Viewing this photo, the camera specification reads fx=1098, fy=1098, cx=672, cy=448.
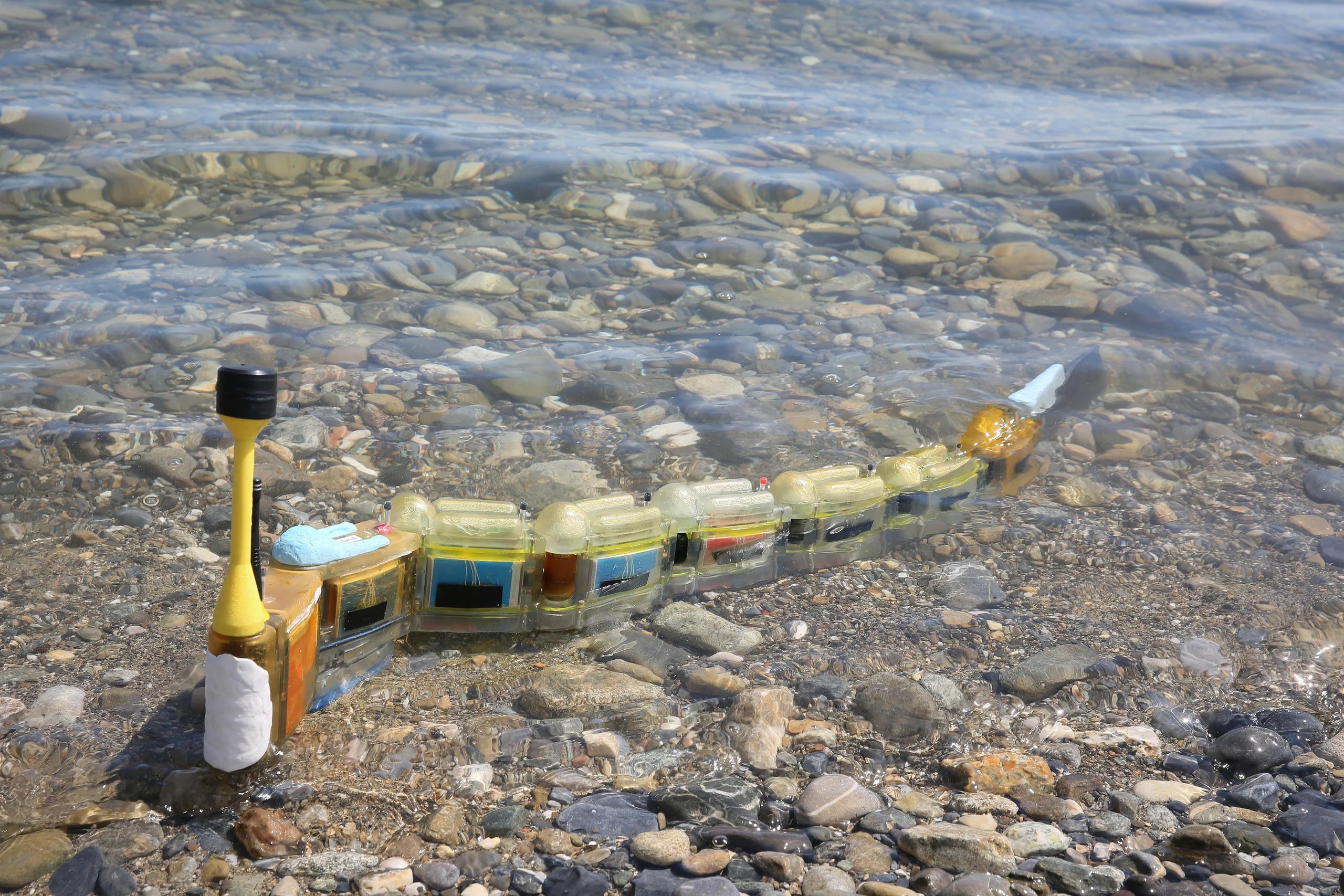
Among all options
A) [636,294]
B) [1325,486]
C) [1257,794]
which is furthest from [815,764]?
[636,294]

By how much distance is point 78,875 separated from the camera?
255 centimetres

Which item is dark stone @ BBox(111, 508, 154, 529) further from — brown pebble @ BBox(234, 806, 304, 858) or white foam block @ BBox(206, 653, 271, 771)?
brown pebble @ BBox(234, 806, 304, 858)

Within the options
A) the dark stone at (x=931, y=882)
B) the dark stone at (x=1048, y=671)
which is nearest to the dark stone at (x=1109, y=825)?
the dark stone at (x=931, y=882)

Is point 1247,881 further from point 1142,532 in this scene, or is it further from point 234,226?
point 234,226

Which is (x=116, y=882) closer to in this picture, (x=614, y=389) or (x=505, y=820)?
(x=505, y=820)

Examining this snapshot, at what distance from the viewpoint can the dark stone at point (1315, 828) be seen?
2705 millimetres

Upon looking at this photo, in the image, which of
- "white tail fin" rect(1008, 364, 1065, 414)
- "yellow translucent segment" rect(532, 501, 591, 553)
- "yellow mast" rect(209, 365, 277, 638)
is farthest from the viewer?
"white tail fin" rect(1008, 364, 1065, 414)

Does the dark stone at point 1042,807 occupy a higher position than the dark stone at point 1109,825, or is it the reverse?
the dark stone at point 1109,825

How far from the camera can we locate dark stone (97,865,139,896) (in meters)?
2.52

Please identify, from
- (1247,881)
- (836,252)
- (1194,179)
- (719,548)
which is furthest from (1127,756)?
(1194,179)

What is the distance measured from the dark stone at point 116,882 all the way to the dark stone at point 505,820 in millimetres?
808

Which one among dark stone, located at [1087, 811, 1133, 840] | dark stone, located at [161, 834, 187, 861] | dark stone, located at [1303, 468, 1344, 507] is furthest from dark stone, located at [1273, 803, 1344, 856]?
dark stone, located at [161, 834, 187, 861]

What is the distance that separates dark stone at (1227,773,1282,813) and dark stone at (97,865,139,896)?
2775mm

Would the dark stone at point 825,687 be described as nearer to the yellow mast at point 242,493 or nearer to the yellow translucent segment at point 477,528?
the yellow translucent segment at point 477,528
